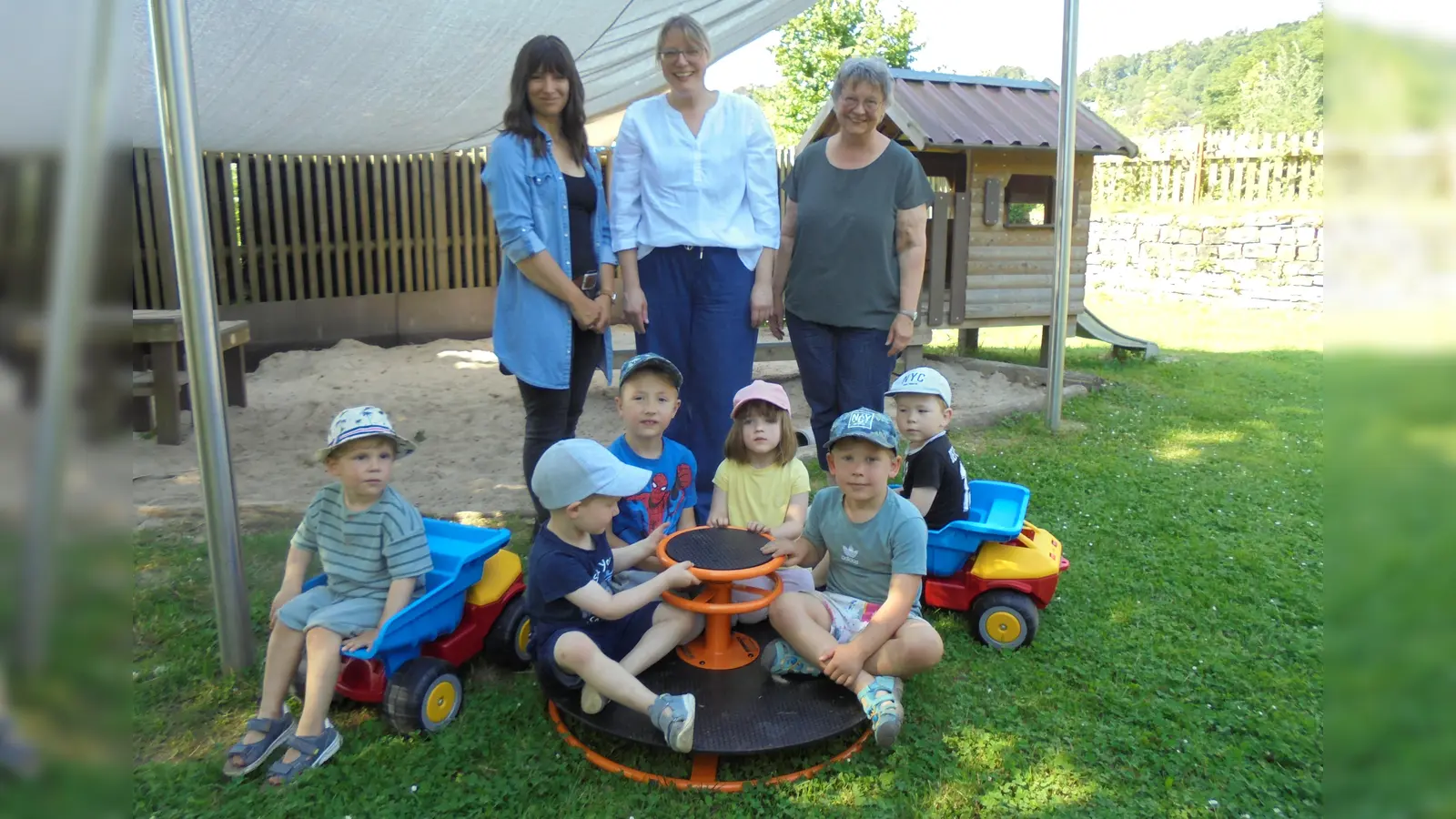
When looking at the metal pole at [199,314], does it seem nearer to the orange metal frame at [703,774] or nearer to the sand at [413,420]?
the sand at [413,420]

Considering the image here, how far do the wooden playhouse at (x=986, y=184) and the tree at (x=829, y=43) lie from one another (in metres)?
14.2

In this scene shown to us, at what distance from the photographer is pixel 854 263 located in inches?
144

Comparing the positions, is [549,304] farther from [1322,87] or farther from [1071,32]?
[1071,32]

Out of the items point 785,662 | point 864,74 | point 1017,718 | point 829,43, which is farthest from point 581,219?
point 829,43

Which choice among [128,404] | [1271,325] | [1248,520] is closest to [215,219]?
[1248,520]

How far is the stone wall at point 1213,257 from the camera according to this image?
12781 millimetres

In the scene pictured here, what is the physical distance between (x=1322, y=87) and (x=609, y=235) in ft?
10.8

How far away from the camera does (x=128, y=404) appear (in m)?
0.33

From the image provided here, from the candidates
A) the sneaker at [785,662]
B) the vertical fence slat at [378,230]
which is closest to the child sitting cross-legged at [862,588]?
the sneaker at [785,662]

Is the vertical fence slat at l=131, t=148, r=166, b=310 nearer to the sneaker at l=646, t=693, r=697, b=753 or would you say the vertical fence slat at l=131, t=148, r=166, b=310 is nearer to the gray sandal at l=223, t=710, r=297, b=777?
the gray sandal at l=223, t=710, r=297, b=777

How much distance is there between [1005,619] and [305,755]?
2116mm

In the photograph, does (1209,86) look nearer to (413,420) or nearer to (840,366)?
(413,420)

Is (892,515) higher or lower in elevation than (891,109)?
lower

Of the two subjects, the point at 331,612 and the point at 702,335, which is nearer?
the point at 331,612
